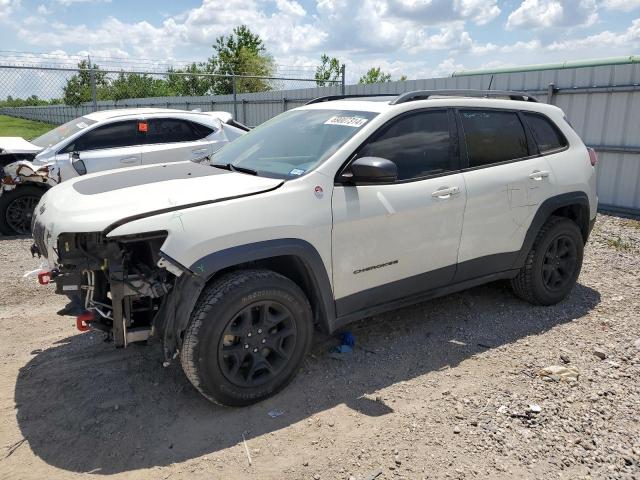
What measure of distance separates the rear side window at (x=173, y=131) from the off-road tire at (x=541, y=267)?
5.42 meters

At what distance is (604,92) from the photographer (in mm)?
9125

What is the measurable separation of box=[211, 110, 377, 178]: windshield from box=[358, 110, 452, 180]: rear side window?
0.19 meters

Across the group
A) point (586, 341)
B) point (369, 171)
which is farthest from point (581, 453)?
point (369, 171)

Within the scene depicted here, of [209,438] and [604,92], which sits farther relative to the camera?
[604,92]

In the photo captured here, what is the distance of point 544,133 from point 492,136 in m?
0.72

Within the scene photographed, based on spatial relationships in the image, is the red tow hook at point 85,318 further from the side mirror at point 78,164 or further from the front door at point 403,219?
the side mirror at point 78,164

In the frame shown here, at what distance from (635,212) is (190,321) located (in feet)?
27.6

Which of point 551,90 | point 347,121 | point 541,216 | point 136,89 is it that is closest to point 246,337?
point 347,121

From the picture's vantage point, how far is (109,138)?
7.77 metres

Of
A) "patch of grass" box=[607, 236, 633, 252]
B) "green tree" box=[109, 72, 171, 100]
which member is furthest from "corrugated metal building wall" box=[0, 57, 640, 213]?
"green tree" box=[109, 72, 171, 100]

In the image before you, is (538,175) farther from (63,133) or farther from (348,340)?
(63,133)

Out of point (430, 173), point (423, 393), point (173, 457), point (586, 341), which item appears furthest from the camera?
point (586, 341)

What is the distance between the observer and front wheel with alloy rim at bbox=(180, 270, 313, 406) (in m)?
3.02

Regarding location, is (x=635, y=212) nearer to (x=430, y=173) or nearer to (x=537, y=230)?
(x=537, y=230)
